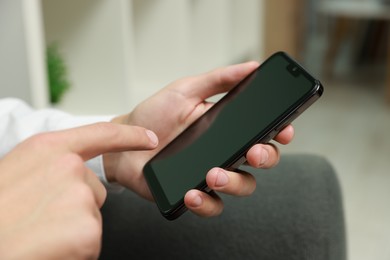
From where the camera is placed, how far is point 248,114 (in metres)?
0.65

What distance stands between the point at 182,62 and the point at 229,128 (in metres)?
0.83

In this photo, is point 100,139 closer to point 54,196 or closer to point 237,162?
point 54,196

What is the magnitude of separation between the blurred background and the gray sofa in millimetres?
394

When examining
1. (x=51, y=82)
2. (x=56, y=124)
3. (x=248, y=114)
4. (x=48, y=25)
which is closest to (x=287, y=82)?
(x=248, y=114)

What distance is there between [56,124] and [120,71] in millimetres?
533

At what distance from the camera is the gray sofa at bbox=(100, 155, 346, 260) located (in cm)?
62

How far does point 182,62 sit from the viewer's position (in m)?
1.46

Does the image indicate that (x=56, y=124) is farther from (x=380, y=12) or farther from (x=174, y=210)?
(x=380, y=12)

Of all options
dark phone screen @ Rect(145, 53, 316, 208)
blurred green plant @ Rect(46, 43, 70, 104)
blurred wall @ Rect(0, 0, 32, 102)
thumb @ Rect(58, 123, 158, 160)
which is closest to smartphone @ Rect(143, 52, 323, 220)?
dark phone screen @ Rect(145, 53, 316, 208)

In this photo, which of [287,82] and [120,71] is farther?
[120,71]

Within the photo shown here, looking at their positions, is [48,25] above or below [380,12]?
above

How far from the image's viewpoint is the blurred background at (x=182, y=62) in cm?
95

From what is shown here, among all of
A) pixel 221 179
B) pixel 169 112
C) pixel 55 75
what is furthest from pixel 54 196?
pixel 55 75

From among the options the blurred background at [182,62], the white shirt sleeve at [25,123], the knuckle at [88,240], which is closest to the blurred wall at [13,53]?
the blurred background at [182,62]
